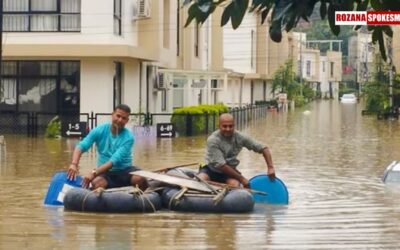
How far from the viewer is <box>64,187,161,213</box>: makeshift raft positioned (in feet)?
40.1

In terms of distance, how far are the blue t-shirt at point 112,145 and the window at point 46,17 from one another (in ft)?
80.0

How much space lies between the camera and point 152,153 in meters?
26.5

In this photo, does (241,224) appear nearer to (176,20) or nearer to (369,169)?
(369,169)

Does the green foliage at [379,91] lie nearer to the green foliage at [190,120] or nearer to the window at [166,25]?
the window at [166,25]

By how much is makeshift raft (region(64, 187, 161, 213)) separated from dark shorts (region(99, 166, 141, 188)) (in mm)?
398

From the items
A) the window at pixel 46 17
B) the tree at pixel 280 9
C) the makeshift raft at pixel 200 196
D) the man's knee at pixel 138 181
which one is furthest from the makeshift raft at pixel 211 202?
the window at pixel 46 17

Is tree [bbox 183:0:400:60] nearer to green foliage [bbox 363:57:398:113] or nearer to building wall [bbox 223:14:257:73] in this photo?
green foliage [bbox 363:57:398:113]

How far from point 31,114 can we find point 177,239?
87.5ft

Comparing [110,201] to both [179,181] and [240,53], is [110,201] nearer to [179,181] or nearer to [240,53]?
[179,181]

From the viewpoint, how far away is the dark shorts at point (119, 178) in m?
12.8

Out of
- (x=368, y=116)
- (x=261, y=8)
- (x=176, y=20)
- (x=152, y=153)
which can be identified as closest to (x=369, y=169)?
A: (x=152, y=153)

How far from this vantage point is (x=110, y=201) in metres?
12.2

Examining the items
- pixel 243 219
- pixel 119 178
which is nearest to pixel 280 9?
pixel 243 219

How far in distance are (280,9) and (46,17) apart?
108ft
